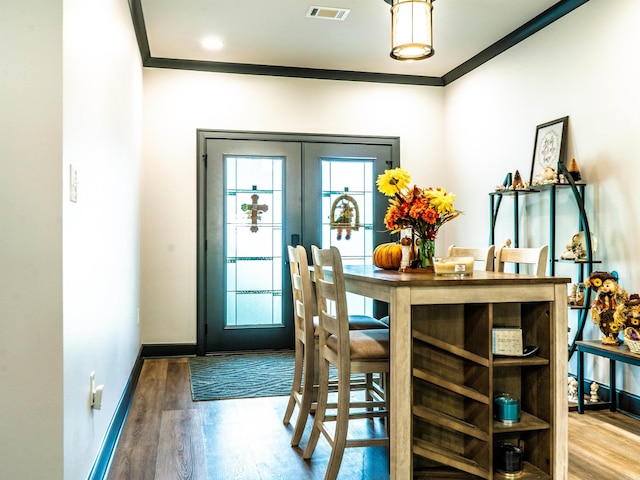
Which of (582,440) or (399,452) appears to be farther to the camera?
(582,440)

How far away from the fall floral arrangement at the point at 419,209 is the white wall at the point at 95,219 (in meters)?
1.30

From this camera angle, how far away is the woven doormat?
383cm

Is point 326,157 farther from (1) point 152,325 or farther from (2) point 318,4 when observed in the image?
(1) point 152,325

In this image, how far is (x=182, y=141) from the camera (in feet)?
16.8

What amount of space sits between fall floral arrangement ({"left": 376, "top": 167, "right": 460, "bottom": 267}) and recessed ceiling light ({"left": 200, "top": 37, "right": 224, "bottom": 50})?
2.63m

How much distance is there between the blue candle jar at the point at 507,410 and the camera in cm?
222

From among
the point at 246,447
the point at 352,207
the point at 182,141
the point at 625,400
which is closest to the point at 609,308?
the point at 625,400

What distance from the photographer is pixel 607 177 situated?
11.5ft

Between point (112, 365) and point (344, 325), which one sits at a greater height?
point (344, 325)

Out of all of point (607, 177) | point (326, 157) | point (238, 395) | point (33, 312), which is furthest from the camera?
point (326, 157)

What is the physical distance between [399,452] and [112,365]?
4.99 ft

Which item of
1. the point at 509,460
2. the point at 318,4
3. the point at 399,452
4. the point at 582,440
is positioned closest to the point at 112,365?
the point at 399,452

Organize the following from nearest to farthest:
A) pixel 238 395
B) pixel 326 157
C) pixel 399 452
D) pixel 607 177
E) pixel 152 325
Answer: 1. pixel 399 452
2. pixel 607 177
3. pixel 238 395
4. pixel 152 325
5. pixel 326 157

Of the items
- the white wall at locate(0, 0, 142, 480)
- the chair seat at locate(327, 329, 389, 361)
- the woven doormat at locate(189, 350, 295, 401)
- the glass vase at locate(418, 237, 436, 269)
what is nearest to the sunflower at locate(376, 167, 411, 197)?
the glass vase at locate(418, 237, 436, 269)
